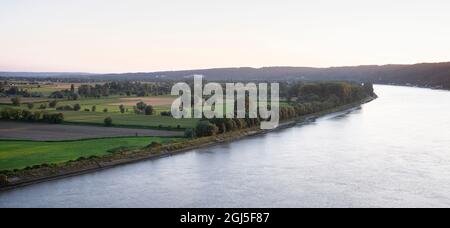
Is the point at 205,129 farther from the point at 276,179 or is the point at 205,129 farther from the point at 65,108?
the point at 65,108

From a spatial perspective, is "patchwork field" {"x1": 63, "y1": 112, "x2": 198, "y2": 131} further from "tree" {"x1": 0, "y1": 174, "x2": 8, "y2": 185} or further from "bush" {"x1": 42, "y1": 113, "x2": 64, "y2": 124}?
"tree" {"x1": 0, "y1": 174, "x2": 8, "y2": 185}

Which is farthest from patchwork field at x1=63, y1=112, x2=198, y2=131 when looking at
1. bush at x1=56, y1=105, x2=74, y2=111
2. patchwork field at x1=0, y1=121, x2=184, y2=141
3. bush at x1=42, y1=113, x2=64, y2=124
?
bush at x1=56, y1=105, x2=74, y2=111

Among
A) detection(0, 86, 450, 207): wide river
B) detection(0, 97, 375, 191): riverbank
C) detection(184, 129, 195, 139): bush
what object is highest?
detection(184, 129, 195, 139): bush

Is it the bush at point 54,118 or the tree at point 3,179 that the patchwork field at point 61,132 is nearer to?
the bush at point 54,118

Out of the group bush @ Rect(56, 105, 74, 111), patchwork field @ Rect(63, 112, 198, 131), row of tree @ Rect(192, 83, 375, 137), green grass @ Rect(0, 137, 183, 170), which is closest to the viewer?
green grass @ Rect(0, 137, 183, 170)

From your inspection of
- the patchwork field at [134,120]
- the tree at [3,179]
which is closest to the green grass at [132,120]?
the patchwork field at [134,120]
